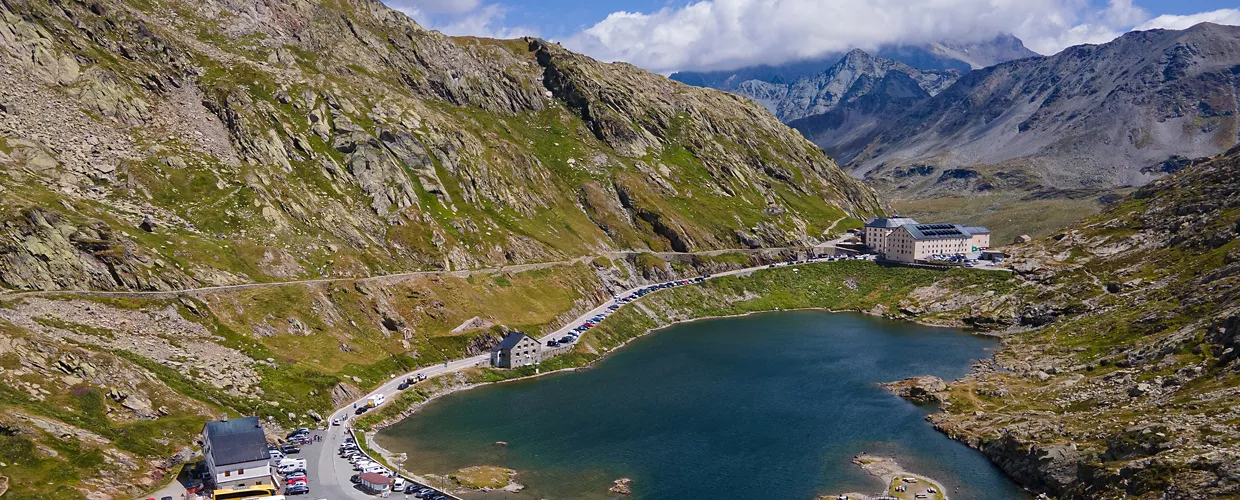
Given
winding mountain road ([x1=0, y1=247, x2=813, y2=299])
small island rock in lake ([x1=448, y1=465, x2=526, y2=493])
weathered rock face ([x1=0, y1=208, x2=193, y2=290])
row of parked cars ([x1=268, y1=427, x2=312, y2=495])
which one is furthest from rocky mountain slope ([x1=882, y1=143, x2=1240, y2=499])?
weathered rock face ([x1=0, y1=208, x2=193, y2=290])

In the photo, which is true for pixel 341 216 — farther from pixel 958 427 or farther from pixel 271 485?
pixel 958 427

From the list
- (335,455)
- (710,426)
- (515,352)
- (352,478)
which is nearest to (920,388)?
(710,426)

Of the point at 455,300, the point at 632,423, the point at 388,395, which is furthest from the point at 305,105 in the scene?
the point at 632,423

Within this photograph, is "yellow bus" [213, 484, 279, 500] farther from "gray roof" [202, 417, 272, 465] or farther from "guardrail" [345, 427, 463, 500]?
"guardrail" [345, 427, 463, 500]

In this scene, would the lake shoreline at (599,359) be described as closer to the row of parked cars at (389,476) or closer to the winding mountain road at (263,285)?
the row of parked cars at (389,476)

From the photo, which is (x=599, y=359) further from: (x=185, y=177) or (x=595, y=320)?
(x=185, y=177)

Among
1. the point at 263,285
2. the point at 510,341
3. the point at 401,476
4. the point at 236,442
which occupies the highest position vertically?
the point at 263,285
